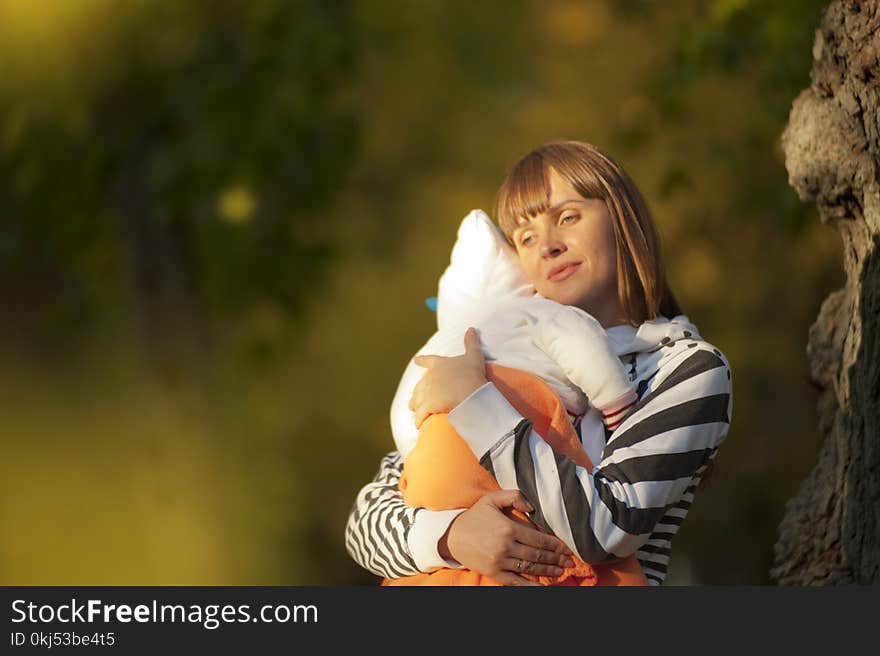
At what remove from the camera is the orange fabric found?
7.63 feet

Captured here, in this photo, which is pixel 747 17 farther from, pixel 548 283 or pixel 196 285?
pixel 196 285

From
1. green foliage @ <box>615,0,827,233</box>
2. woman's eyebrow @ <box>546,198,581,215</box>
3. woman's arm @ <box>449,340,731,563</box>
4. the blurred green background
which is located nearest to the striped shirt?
woman's arm @ <box>449,340,731,563</box>

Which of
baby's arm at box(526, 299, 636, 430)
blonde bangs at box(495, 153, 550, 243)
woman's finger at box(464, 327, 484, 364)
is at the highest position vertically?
blonde bangs at box(495, 153, 550, 243)

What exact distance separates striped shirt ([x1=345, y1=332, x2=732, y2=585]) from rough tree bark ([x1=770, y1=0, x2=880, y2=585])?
0.51 meters

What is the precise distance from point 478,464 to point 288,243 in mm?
6564

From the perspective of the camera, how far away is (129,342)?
9.71m

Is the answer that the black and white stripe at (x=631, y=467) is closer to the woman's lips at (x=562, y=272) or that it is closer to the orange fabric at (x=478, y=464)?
the orange fabric at (x=478, y=464)

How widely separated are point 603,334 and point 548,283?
0.23m

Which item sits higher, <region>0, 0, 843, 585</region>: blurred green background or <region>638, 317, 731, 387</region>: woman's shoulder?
<region>0, 0, 843, 585</region>: blurred green background

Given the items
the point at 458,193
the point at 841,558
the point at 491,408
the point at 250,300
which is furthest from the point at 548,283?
the point at 458,193

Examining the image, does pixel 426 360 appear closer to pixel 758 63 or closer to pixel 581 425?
pixel 581 425

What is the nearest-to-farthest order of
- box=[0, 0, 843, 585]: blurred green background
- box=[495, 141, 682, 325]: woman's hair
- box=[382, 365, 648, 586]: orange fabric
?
box=[382, 365, 648, 586]: orange fabric
box=[495, 141, 682, 325]: woman's hair
box=[0, 0, 843, 585]: blurred green background

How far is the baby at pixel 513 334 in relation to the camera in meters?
2.36

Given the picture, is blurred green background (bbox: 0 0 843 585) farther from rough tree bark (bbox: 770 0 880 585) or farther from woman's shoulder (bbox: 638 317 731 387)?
woman's shoulder (bbox: 638 317 731 387)
